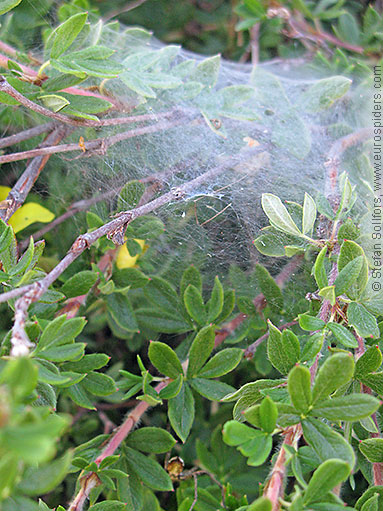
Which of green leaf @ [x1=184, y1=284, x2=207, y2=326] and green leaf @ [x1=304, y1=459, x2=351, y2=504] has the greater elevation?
green leaf @ [x1=304, y1=459, x2=351, y2=504]

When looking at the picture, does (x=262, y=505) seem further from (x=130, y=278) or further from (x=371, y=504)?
(x=130, y=278)

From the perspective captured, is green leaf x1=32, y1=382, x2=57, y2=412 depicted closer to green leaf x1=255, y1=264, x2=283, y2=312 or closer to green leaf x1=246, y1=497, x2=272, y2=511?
green leaf x1=246, y1=497, x2=272, y2=511

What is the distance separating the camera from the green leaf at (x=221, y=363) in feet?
3.87

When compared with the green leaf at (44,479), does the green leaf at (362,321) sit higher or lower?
lower

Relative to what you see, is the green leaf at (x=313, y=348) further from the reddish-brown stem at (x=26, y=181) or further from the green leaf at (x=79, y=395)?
the reddish-brown stem at (x=26, y=181)

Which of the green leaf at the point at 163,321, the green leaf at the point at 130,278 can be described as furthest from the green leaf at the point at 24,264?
the green leaf at the point at 163,321

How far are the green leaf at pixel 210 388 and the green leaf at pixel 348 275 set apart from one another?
0.40 meters

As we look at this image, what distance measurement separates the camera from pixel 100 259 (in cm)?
155

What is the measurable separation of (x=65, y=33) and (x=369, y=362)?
1169 mm

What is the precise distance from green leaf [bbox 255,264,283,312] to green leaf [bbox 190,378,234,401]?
338 millimetres

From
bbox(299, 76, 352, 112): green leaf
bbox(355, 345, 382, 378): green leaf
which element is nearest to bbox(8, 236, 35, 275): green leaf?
bbox(355, 345, 382, 378): green leaf

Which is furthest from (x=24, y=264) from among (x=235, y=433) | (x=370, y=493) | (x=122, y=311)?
(x=370, y=493)

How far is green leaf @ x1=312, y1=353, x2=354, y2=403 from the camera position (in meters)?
0.80

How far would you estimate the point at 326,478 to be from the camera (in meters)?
0.77
